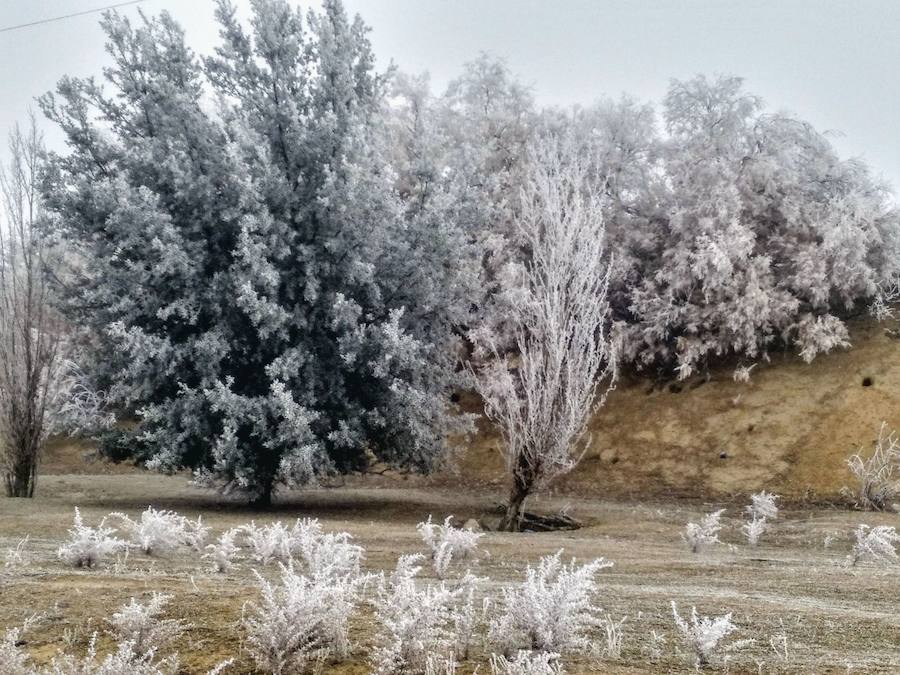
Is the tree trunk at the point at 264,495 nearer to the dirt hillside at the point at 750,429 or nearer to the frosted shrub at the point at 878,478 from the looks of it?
the dirt hillside at the point at 750,429

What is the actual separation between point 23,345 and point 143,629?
12.1 meters

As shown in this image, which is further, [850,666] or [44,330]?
[44,330]

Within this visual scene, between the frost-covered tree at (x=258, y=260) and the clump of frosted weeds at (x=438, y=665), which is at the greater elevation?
the frost-covered tree at (x=258, y=260)

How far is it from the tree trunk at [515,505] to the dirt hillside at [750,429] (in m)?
5.81

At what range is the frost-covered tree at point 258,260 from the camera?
1219 centimetres

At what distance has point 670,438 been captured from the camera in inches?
722

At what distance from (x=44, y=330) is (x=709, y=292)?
1515cm

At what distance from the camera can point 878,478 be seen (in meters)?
13.9

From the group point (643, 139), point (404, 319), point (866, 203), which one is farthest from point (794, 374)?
point (404, 319)

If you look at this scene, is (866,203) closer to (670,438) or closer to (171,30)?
(670,438)

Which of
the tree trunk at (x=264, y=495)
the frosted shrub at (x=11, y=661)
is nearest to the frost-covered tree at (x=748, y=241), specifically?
the tree trunk at (x=264, y=495)

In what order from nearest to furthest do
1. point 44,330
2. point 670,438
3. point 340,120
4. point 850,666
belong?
1. point 850,666
2. point 340,120
3. point 44,330
4. point 670,438

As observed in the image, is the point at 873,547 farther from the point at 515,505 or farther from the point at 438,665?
the point at 438,665

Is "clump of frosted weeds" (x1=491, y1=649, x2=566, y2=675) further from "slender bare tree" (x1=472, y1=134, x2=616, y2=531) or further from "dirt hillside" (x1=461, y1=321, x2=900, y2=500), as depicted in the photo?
"dirt hillside" (x1=461, y1=321, x2=900, y2=500)
